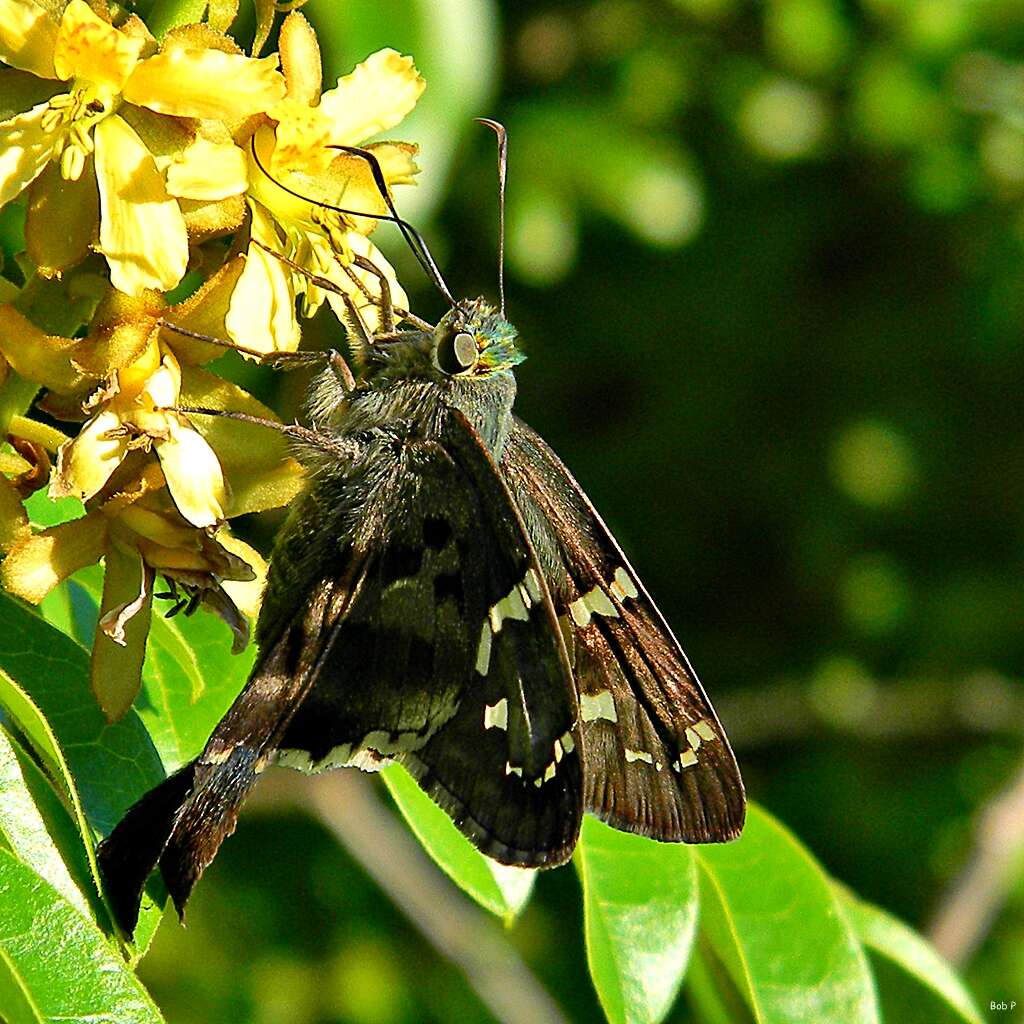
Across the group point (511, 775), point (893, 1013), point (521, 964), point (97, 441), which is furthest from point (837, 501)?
point (97, 441)

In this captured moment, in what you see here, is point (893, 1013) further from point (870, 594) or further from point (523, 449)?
point (870, 594)

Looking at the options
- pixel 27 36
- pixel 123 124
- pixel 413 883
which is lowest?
pixel 413 883

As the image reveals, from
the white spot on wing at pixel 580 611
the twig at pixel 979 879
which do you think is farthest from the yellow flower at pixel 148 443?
the twig at pixel 979 879

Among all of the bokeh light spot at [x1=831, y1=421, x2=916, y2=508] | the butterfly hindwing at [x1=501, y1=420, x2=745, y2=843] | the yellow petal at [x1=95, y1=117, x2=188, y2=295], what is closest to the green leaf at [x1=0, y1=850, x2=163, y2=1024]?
the yellow petal at [x1=95, y1=117, x2=188, y2=295]

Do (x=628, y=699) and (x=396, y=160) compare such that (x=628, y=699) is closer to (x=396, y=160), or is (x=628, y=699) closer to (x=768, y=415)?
(x=396, y=160)

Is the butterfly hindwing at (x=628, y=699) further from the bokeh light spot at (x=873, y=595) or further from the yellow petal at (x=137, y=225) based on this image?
the bokeh light spot at (x=873, y=595)

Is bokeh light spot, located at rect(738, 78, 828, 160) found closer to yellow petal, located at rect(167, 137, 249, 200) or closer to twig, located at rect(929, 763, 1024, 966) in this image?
twig, located at rect(929, 763, 1024, 966)

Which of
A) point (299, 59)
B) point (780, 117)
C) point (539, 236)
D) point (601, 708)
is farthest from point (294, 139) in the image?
point (780, 117)
